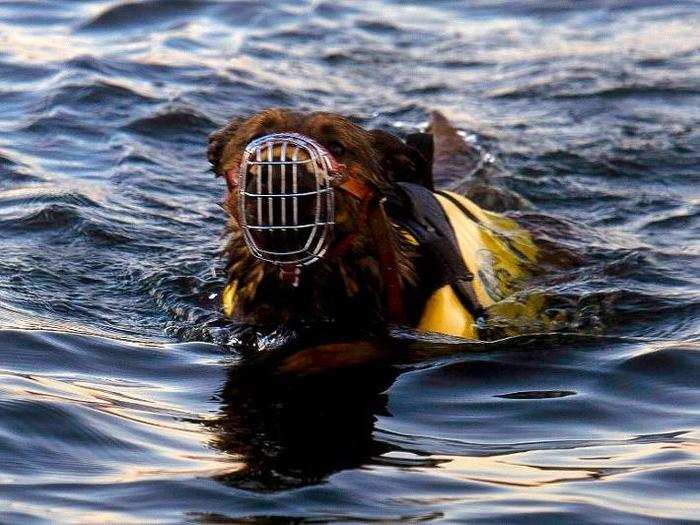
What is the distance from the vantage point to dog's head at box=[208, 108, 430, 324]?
522 centimetres

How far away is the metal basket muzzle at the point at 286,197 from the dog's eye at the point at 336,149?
0.61 feet

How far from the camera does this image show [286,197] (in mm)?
4844

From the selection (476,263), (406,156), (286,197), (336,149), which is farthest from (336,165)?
(476,263)

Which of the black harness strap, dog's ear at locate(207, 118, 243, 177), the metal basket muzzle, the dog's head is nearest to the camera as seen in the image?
the metal basket muzzle

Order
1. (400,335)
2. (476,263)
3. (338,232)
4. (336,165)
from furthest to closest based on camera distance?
1. (476,263)
2. (400,335)
3. (338,232)
4. (336,165)

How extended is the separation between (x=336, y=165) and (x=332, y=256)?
1.26 ft

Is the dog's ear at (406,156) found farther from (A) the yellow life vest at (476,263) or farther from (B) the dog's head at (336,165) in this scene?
(A) the yellow life vest at (476,263)

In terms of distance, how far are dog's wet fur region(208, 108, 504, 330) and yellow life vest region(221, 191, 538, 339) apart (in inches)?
4.0

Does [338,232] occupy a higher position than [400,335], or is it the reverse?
[338,232]

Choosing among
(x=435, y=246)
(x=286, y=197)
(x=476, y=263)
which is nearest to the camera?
(x=286, y=197)

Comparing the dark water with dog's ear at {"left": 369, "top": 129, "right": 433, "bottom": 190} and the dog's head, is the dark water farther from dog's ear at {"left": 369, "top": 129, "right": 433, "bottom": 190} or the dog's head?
dog's ear at {"left": 369, "top": 129, "right": 433, "bottom": 190}

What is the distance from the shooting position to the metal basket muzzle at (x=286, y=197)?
4836 mm

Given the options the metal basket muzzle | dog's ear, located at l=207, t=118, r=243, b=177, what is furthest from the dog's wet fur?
the metal basket muzzle

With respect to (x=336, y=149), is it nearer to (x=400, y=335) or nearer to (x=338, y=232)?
(x=338, y=232)
